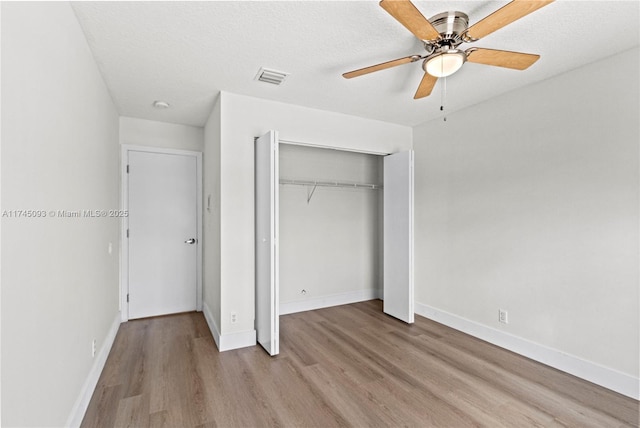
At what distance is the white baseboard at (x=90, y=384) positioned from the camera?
1932mm

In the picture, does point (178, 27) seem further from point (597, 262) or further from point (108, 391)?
point (597, 262)

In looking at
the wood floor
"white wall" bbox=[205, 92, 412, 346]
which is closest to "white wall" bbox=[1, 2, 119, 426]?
the wood floor

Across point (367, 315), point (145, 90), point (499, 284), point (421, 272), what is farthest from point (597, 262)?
point (145, 90)

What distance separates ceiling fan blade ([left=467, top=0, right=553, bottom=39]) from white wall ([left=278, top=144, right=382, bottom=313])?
2.86 m

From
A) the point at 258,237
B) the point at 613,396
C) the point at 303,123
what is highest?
the point at 303,123

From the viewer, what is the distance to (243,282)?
327cm

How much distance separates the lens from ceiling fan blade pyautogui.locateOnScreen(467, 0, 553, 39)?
1482mm

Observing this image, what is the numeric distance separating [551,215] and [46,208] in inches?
144

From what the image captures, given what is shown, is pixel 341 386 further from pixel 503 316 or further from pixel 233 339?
pixel 503 316

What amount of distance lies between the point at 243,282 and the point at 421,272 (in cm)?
235

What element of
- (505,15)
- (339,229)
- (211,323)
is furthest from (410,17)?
(211,323)

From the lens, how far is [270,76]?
111 inches

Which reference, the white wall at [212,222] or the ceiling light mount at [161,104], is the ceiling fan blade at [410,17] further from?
the ceiling light mount at [161,104]

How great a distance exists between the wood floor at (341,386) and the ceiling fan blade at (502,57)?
234 centimetres
